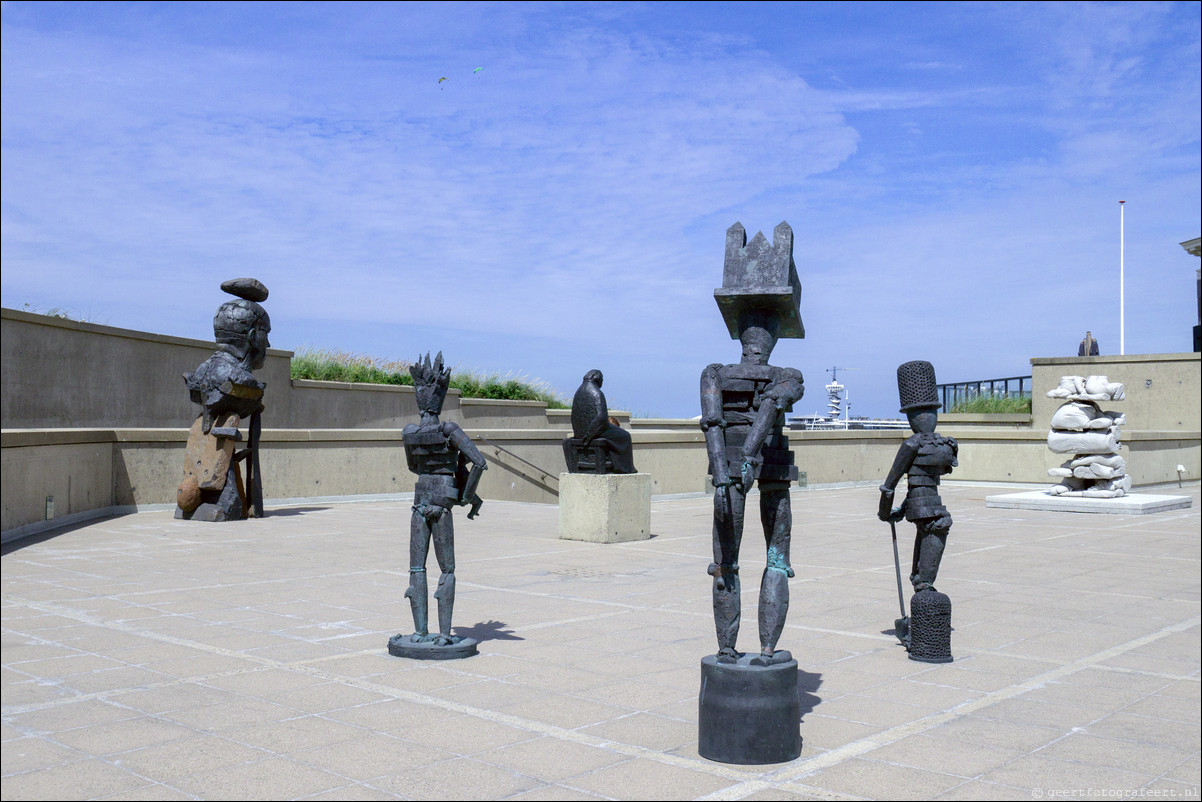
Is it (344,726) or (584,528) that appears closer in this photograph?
(344,726)

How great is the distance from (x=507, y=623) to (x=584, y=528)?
5.69 meters

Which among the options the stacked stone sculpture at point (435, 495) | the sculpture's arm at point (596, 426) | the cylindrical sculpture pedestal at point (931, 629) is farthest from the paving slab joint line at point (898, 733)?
the sculpture's arm at point (596, 426)

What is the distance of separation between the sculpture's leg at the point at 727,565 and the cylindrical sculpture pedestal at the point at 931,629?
2.16 metres

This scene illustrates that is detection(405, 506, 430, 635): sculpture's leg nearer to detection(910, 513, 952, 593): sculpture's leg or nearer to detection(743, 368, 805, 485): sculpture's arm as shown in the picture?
detection(743, 368, 805, 485): sculpture's arm

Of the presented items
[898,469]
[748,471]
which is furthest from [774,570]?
[898,469]

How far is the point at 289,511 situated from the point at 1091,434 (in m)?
13.7

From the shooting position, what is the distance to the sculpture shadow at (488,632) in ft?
25.3

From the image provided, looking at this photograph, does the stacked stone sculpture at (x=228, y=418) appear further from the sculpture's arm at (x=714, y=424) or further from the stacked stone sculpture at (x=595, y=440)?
the sculpture's arm at (x=714, y=424)

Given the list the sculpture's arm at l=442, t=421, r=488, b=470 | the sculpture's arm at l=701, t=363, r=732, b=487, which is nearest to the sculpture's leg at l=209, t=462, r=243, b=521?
the sculpture's arm at l=442, t=421, r=488, b=470

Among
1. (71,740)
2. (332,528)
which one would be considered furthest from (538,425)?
(71,740)

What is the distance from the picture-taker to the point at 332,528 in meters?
14.7

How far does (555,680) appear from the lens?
21.3ft

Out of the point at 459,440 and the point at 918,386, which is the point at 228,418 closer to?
the point at 459,440

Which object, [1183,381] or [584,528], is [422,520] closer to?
[584,528]
